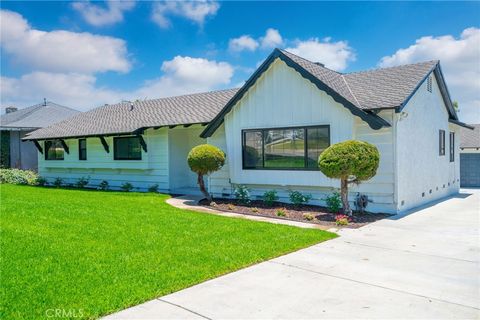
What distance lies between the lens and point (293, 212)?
33.2 feet

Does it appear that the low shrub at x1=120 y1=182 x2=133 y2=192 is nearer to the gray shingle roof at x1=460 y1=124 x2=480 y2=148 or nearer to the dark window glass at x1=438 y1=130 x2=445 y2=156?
the dark window glass at x1=438 y1=130 x2=445 y2=156

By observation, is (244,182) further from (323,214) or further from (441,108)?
(441,108)

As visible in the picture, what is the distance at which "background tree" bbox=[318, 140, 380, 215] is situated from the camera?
8688mm

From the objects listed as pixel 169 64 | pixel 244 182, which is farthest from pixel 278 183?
pixel 169 64

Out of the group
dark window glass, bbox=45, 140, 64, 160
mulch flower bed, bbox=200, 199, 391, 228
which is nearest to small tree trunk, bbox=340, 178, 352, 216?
mulch flower bed, bbox=200, 199, 391, 228

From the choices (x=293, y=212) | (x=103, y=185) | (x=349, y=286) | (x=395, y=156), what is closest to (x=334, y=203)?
(x=293, y=212)

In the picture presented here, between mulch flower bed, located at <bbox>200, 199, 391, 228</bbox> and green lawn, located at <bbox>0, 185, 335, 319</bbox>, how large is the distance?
133cm

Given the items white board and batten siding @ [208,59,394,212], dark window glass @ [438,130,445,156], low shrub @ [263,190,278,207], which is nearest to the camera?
white board and batten siding @ [208,59,394,212]

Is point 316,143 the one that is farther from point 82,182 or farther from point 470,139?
point 470,139

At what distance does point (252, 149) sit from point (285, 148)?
1276 mm

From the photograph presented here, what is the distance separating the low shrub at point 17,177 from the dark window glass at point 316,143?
16.6 m

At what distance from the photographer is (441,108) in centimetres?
1390

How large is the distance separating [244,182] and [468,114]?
2577 centimetres

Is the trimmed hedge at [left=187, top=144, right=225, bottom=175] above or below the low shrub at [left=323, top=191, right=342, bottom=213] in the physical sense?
above
